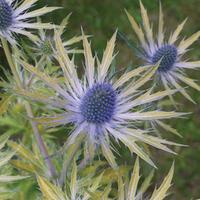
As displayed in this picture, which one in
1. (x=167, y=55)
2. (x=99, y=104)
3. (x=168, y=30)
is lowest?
(x=99, y=104)

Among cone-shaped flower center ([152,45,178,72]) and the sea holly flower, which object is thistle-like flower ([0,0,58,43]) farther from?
cone-shaped flower center ([152,45,178,72])

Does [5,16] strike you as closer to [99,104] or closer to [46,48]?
[46,48]

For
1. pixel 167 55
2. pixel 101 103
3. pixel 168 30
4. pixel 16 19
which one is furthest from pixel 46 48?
pixel 168 30

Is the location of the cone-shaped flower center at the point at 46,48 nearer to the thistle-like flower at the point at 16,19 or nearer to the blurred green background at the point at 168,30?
the thistle-like flower at the point at 16,19

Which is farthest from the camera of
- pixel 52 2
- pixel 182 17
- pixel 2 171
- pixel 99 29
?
pixel 182 17

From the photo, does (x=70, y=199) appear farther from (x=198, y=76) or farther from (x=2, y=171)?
(x=198, y=76)

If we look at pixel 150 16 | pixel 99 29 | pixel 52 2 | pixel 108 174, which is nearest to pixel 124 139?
pixel 108 174

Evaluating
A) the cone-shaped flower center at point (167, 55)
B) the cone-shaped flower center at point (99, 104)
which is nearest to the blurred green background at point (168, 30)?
the cone-shaped flower center at point (167, 55)
